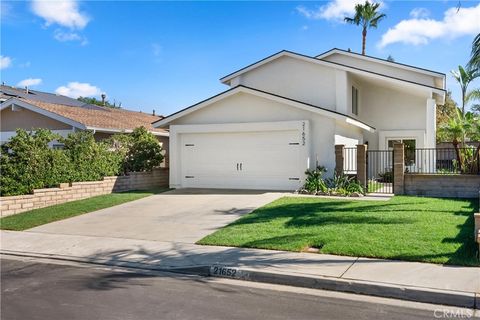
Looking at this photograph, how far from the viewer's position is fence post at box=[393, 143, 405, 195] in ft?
47.0

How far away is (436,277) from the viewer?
20.7ft

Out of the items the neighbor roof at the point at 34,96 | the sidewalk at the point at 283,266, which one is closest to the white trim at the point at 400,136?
the sidewalk at the point at 283,266

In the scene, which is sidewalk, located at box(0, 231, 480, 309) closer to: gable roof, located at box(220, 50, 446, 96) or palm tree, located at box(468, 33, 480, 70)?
palm tree, located at box(468, 33, 480, 70)

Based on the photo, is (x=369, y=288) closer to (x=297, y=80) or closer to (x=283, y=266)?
(x=283, y=266)

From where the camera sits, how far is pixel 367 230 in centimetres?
900

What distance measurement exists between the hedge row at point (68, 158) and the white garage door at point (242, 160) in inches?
75.9

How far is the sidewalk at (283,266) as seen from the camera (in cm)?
592

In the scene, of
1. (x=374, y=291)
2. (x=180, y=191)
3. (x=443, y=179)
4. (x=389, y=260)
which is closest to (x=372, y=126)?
(x=443, y=179)

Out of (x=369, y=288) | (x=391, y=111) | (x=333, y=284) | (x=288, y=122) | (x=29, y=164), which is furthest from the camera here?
(x=391, y=111)

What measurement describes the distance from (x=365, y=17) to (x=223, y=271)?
35061 millimetres

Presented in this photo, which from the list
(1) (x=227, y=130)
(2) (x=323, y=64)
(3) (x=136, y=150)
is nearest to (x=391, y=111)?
(2) (x=323, y=64)

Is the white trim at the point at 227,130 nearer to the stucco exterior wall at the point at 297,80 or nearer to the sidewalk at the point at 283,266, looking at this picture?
the stucco exterior wall at the point at 297,80

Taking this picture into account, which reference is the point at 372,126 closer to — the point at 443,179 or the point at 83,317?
the point at 443,179

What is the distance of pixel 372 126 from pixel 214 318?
60.3 feet
